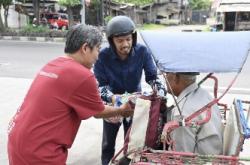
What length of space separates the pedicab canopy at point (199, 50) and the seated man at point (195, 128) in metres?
0.23

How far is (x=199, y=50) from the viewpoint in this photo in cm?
283

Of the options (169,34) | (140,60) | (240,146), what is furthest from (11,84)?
(240,146)

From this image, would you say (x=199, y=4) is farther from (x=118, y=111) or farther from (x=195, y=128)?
(x=195, y=128)

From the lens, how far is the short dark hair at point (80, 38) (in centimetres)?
250

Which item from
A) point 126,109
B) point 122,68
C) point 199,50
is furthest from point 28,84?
point 199,50

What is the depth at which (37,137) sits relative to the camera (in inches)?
94.3

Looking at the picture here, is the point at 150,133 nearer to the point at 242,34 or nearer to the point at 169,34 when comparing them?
the point at 169,34

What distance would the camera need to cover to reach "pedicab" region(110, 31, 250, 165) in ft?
8.40

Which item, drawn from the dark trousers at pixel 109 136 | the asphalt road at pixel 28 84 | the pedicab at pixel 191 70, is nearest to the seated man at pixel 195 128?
the pedicab at pixel 191 70

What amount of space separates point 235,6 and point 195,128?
2716 centimetres

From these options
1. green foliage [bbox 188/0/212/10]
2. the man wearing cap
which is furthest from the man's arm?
green foliage [bbox 188/0/212/10]

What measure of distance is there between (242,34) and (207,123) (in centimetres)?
67

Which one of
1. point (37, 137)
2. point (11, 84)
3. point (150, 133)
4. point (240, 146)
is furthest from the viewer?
point (11, 84)

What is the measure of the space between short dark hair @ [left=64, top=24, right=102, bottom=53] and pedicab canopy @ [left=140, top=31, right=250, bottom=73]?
427mm
